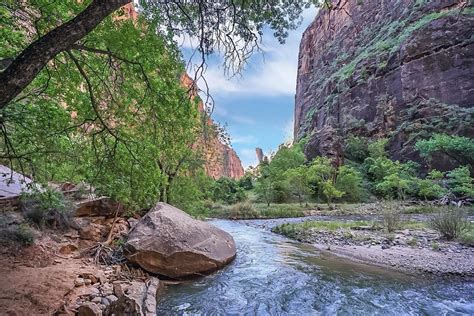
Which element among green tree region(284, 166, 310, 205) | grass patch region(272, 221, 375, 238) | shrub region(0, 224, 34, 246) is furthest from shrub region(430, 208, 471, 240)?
green tree region(284, 166, 310, 205)

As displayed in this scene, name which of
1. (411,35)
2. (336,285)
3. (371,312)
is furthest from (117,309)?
(411,35)

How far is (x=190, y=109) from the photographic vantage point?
185 inches

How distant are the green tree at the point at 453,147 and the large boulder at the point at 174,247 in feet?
103

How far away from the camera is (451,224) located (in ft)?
33.7

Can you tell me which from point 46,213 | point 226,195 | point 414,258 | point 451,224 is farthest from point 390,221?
point 226,195

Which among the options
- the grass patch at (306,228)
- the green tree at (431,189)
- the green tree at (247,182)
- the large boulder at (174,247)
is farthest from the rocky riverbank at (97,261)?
the green tree at (247,182)

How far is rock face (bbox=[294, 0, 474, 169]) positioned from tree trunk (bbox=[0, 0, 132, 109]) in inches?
1087

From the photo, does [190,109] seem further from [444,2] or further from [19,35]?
[444,2]

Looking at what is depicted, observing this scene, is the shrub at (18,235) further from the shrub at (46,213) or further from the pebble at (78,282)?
the pebble at (78,282)

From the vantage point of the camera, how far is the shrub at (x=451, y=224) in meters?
10.1

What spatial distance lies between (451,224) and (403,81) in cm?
3470

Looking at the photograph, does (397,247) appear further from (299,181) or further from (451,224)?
(299,181)

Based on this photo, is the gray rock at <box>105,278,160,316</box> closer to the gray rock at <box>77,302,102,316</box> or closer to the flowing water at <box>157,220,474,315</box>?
the gray rock at <box>77,302,102,316</box>

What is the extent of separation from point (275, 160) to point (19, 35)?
37964 mm
